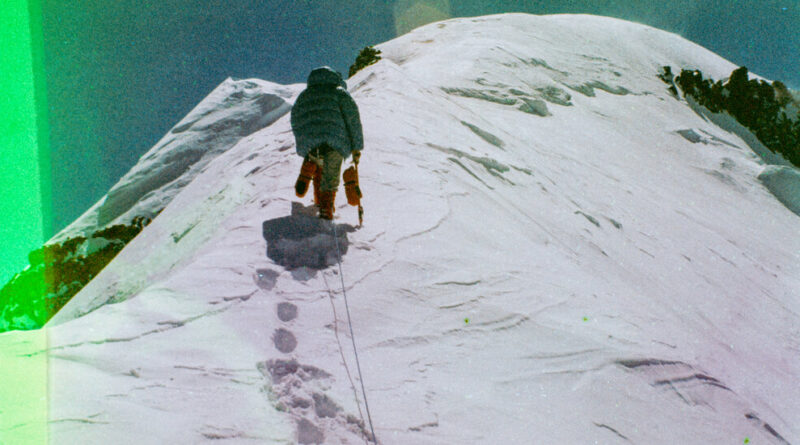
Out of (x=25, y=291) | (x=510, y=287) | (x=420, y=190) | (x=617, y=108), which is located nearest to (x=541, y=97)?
(x=617, y=108)

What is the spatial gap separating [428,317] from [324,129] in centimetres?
199

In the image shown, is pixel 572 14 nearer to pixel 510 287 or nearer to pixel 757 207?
pixel 757 207

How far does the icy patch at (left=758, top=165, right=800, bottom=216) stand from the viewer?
13320mm

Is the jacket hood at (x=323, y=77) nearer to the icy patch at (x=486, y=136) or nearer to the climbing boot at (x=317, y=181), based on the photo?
the climbing boot at (x=317, y=181)

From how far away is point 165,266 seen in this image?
4.11 meters

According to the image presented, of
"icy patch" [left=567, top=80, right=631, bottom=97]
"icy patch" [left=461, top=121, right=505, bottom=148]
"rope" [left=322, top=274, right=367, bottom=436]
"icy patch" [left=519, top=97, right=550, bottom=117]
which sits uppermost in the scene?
"icy patch" [left=567, top=80, right=631, bottom=97]

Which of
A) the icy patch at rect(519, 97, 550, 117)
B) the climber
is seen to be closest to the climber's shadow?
the climber

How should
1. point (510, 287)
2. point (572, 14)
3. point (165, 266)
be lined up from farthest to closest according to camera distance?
point (572, 14), point (165, 266), point (510, 287)

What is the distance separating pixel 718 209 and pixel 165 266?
34.8 ft

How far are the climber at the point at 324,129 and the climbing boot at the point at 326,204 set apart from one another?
2.6 inches

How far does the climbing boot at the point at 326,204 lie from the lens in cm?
380

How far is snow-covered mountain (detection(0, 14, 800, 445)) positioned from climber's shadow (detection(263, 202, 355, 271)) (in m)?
0.02

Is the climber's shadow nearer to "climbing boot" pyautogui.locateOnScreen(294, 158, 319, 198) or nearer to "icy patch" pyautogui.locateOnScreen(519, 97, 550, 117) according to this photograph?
"climbing boot" pyautogui.locateOnScreen(294, 158, 319, 198)

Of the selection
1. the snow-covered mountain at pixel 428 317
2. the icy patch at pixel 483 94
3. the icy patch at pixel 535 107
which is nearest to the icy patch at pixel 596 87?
the icy patch at pixel 535 107
